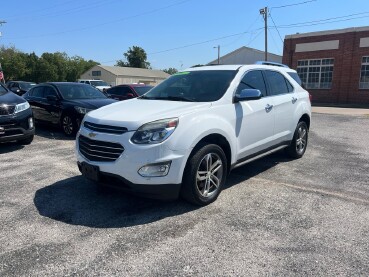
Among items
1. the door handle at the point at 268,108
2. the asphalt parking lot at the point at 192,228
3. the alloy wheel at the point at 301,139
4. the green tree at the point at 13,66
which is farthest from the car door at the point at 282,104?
the green tree at the point at 13,66

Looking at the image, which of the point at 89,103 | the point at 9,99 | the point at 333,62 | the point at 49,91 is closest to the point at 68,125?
the point at 89,103

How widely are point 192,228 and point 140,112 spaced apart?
4.97 feet

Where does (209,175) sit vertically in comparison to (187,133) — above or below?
below

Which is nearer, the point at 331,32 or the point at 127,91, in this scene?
the point at 127,91

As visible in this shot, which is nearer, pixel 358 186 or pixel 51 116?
pixel 358 186

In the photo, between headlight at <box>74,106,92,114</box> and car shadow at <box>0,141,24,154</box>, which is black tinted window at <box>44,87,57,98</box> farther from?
car shadow at <box>0,141,24,154</box>

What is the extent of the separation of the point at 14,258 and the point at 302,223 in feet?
9.74

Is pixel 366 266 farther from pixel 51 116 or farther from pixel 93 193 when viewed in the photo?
pixel 51 116

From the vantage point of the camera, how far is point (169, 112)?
402 cm

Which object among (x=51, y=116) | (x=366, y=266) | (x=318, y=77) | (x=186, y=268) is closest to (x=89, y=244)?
(x=186, y=268)

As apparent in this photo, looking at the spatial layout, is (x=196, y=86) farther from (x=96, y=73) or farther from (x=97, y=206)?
(x=96, y=73)

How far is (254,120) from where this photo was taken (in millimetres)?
4988

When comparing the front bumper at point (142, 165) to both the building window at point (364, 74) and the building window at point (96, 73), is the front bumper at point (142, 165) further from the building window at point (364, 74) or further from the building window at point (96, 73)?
the building window at point (96, 73)

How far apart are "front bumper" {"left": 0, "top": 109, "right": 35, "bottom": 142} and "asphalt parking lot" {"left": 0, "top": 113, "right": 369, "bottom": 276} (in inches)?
66.7
